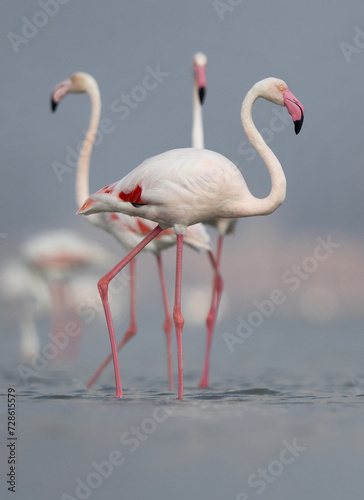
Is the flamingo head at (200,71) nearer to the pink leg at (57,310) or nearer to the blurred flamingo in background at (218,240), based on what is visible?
the blurred flamingo in background at (218,240)

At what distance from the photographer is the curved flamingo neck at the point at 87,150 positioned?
9.52m

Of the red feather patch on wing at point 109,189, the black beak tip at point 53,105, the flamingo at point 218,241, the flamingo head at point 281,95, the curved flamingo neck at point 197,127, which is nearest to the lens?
the flamingo head at point 281,95

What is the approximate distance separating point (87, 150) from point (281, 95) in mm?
2704

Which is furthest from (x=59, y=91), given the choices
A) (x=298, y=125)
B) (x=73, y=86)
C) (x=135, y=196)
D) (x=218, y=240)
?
(x=298, y=125)

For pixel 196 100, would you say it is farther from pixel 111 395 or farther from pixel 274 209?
pixel 111 395

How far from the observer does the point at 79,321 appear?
1081 cm

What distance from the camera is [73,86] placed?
33.4 feet

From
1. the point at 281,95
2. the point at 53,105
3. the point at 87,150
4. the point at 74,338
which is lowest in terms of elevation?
the point at 74,338

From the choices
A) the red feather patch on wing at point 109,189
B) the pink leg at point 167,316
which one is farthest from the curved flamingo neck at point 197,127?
the red feather patch on wing at point 109,189

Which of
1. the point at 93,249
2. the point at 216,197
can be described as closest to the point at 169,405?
the point at 216,197

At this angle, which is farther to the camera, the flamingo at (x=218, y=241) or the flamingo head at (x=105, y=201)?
the flamingo at (x=218, y=241)

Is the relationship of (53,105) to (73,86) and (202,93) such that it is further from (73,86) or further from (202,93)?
(202,93)

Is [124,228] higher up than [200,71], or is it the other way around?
[200,71]

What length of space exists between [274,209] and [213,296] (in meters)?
2.26
